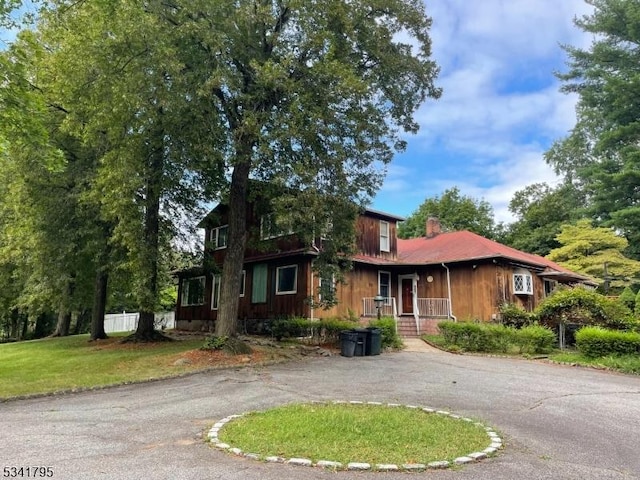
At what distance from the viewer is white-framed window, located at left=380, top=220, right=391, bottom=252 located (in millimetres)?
22556

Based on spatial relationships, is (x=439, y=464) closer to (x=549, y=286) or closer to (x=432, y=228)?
(x=549, y=286)

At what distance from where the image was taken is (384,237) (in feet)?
74.5

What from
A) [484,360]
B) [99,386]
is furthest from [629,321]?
[99,386]

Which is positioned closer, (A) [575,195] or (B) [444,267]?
(B) [444,267]

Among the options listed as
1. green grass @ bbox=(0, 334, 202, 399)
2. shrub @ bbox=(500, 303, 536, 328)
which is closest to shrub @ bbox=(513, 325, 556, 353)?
shrub @ bbox=(500, 303, 536, 328)

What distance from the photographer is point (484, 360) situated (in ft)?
46.8

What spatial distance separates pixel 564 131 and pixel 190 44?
126 ft

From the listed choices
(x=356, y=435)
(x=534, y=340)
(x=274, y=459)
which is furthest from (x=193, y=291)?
(x=274, y=459)

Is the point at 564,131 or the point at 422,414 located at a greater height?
the point at 564,131

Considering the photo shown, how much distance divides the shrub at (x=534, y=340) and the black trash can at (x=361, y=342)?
534 centimetres

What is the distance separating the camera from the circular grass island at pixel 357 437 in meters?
4.92

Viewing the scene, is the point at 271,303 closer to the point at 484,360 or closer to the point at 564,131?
the point at 484,360

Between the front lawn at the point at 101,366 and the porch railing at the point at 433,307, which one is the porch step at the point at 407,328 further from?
the front lawn at the point at 101,366

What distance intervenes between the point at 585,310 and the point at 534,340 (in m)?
2.15
